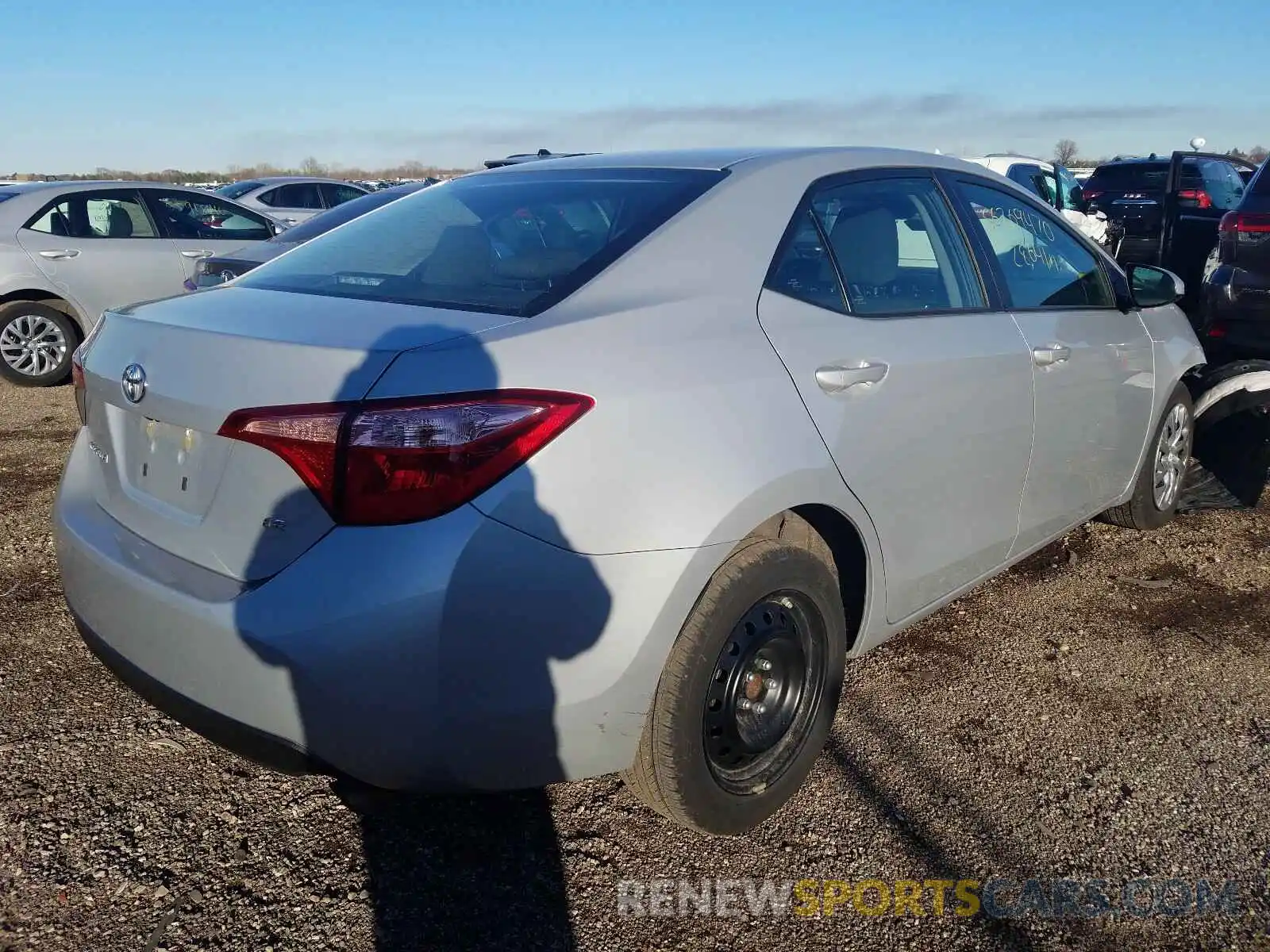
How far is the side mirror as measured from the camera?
393 cm

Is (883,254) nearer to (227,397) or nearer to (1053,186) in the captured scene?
(227,397)

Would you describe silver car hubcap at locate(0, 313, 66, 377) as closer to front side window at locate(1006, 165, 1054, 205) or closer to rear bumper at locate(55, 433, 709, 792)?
rear bumper at locate(55, 433, 709, 792)

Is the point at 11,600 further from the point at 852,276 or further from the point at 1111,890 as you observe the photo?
the point at 1111,890

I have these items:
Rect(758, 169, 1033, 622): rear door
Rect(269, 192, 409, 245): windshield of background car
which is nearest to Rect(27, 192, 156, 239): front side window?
Rect(269, 192, 409, 245): windshield of background car

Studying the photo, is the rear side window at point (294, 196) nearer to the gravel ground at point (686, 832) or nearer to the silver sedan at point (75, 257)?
the silver sedan at point (75, 257)

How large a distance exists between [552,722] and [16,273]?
25.1ft

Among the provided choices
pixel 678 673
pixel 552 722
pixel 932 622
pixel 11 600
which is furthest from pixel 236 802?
pixel 932 622

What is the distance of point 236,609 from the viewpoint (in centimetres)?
195

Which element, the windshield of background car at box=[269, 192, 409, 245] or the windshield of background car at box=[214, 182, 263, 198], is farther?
the windshield of background car at box=[214, 182, 263, 198]

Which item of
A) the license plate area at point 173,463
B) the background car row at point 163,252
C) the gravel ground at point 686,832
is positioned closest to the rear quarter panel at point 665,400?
the license plate area at point 173,463

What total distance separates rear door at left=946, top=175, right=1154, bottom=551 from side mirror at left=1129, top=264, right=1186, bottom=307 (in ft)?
0.24

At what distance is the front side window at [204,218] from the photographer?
8.77m

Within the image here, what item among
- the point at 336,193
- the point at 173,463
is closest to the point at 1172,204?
the point at 173,463

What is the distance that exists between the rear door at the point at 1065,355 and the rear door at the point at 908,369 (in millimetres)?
140
